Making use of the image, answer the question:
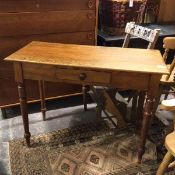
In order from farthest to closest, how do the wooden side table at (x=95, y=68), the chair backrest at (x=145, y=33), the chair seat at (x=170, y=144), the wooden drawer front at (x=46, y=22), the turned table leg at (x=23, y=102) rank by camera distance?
the wooden drawer front at (x=46, y=22) → the chair backrest at (x=145, y=33) → the turned table leg at (x=23, y=102) → the wooden side table at (x=95, y=68) → the chair seat at (x=170, y=144)

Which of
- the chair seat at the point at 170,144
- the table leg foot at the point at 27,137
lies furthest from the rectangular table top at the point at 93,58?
the table leg foot at the point at 27,137

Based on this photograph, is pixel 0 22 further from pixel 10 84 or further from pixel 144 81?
pixel 144 81

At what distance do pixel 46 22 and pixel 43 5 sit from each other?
0.14 meters

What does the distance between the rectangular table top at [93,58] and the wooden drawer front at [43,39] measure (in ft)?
0.86

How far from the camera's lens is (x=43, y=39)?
207 centimetres

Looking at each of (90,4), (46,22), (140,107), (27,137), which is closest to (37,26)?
(46,22)

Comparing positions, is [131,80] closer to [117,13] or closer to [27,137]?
[27,137]

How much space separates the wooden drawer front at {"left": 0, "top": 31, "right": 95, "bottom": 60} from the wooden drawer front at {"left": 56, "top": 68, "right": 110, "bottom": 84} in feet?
2.24

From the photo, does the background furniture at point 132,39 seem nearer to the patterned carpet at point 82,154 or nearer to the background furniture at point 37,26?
the background furniture at point 37,26

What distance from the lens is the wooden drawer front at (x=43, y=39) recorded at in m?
1.97

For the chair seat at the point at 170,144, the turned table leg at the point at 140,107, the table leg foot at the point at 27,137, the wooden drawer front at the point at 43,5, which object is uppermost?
the wooden drawer front at the point at 43,5

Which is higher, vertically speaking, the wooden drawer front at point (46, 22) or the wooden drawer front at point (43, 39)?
the wooden drawer front at point (46, 22)

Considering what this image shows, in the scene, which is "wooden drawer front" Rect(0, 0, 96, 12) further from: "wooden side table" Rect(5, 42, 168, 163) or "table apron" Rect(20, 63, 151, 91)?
"table apron" Rect(20, 63, 151, 91)

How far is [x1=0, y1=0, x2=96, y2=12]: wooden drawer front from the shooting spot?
6.08ft
